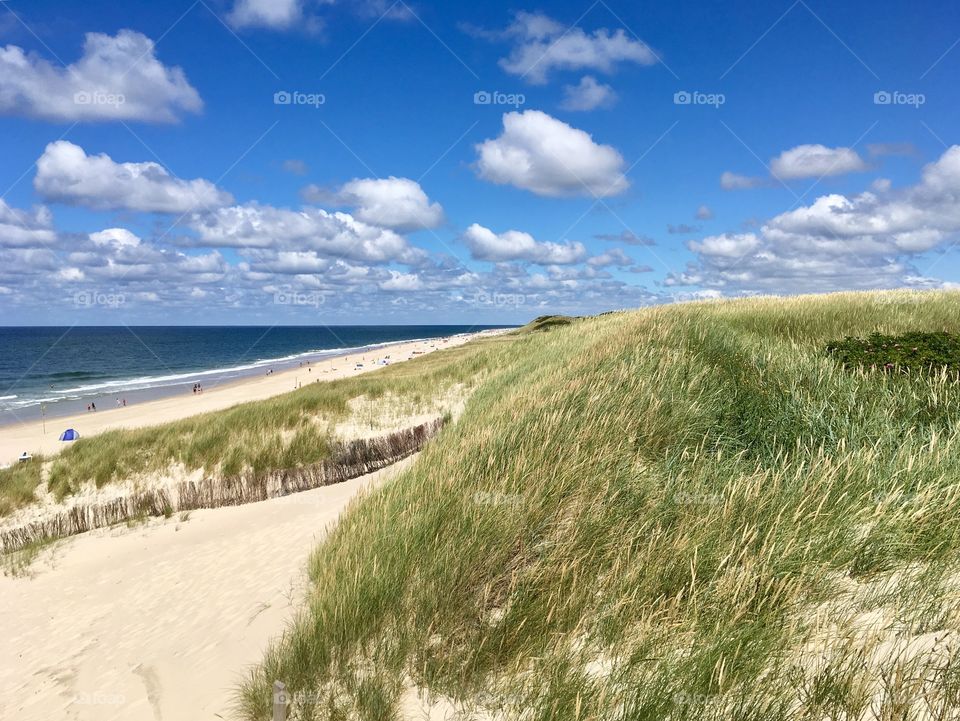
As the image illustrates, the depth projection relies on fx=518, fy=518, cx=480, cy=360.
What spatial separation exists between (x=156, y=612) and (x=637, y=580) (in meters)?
7.03

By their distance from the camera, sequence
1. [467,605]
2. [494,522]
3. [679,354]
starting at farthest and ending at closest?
[679,354], [494,522], [467,605]

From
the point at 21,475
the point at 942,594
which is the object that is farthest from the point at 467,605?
the point at 21,475

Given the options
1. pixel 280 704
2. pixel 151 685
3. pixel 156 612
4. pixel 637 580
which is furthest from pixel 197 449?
pixel 637 580

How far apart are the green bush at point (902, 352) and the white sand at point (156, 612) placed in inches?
365

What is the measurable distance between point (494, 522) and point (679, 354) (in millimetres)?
5777

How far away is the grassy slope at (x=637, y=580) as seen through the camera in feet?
8.74

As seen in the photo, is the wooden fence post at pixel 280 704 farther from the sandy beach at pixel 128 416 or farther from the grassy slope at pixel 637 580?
the sandy beach at pixel 128 416

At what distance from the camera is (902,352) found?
Result: 9984 millimetres

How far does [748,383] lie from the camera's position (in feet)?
25.1

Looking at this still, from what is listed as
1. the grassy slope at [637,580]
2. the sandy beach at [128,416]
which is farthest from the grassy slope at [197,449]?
the grassy slope at [637,580]

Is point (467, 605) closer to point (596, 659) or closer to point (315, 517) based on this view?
point (596, 659)

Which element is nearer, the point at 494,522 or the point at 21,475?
the point at 494,522

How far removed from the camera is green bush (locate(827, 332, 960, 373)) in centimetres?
956

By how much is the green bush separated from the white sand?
927 centimetres
